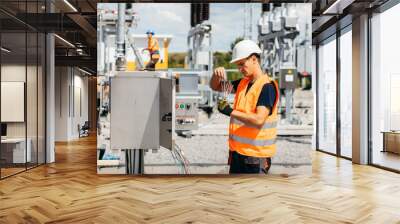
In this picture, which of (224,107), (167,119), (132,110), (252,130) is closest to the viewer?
(167,119)

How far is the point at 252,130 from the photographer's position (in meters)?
6.05

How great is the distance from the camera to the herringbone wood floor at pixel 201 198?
385 centimetres

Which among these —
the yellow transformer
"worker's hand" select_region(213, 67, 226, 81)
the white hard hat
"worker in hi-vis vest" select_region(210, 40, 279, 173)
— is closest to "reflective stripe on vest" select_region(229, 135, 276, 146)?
"worker in hi-vis vest" select_region(210, 40, 279, 173)

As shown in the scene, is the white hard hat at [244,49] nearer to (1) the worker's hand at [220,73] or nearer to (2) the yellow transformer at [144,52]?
(1) the worker's hand at [220,73]

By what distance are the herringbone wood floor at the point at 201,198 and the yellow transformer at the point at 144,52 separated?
1647 mm

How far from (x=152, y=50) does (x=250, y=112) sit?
1687mm

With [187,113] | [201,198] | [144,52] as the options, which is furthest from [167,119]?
→ [144,52]

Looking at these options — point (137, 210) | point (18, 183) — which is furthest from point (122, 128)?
point (137, 210)

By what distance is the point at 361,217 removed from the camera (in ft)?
12.6

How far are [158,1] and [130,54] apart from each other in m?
1.25

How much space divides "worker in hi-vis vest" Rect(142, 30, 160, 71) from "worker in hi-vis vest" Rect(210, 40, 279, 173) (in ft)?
2.86

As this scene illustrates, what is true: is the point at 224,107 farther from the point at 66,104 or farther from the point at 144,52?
the point at 66,104

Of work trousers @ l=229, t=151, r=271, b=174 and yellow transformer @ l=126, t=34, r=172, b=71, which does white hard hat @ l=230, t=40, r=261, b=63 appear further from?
work trousers @ l=229, t=151, r=271, b=174

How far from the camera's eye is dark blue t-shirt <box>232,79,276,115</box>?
604 cm
